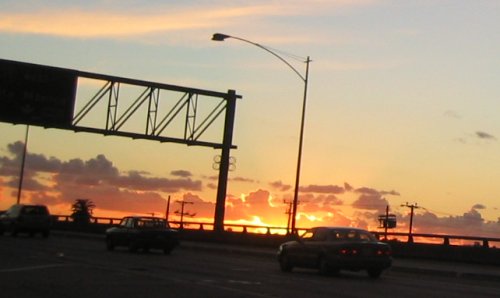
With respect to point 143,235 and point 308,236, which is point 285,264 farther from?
point 143,235

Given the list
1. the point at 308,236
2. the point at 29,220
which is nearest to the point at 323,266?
the point at 308,236

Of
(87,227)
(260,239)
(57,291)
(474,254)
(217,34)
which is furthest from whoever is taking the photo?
(87,227)

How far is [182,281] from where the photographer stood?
24328 millimetres

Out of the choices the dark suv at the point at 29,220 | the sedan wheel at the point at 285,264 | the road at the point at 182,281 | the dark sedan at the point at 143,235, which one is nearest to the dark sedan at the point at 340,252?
the sedan wheel at the point at 285,264

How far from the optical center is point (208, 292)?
70.1 ft

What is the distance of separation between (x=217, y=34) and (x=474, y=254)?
15383mm

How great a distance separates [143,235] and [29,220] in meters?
17.2

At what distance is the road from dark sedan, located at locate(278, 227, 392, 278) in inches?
19.5

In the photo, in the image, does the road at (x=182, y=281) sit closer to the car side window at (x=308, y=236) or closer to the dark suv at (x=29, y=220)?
the car side window at (x=308, y=236)

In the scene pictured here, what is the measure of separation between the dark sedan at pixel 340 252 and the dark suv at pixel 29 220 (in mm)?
27069

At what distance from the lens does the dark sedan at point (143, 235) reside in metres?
40.9

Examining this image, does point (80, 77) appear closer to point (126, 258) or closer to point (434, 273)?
point (126, 258)

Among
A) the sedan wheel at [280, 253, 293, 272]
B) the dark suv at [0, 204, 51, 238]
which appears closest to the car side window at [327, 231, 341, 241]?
the sedan wheel at [280, 253, 293, 272]

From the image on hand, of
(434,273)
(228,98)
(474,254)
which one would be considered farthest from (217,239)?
(434,273)
